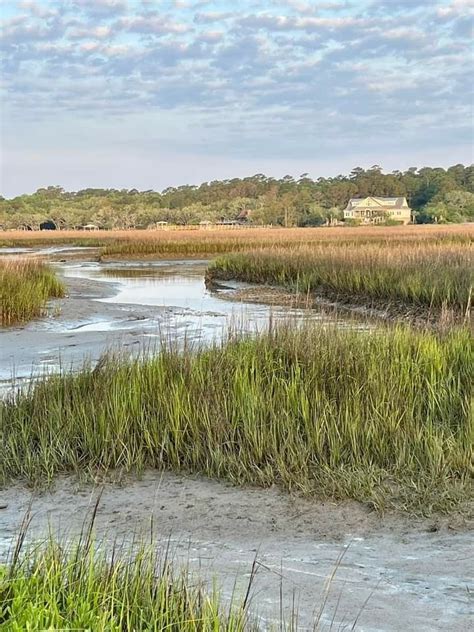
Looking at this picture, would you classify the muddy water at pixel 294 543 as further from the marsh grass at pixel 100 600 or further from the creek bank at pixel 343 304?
the creek bank at pixel 343 304

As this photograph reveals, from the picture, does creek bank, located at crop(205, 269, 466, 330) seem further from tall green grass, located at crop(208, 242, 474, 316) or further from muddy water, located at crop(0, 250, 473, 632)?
muddy water, located at crop(0, 250, 473, 632)

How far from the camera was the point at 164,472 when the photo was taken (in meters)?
5.45

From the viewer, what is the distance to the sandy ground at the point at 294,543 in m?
3.23

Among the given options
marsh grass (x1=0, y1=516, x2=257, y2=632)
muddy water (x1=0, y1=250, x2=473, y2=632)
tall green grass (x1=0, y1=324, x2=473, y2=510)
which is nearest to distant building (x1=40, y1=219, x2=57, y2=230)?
tall green grass (x1=0, y1=324, x2=473, y2=510)

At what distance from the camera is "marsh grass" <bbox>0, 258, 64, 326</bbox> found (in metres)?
14.9

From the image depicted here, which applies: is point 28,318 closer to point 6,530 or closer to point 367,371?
point 367,371

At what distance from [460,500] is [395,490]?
393 millimetres

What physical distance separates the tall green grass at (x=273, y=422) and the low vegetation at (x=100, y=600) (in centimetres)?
214

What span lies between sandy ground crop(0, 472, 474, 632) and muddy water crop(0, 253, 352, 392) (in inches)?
88.8

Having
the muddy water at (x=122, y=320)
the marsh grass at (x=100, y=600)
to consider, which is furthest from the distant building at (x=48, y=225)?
the marsh grass at (x=100, y=600)

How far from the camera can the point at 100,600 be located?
267cm

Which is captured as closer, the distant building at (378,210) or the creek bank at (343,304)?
the creek bank at (343,304)

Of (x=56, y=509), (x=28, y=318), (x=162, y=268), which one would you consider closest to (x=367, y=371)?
(x=56, y=509)

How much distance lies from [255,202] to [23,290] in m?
119
